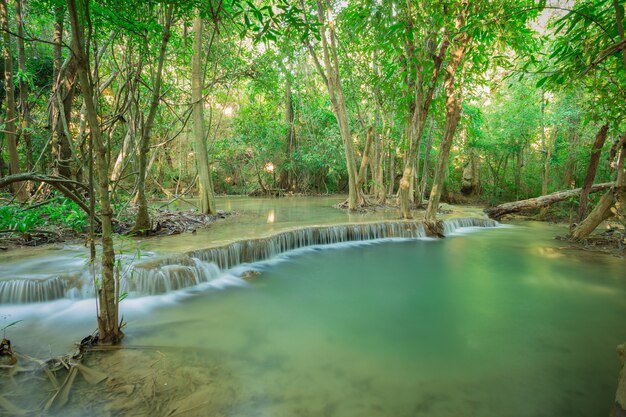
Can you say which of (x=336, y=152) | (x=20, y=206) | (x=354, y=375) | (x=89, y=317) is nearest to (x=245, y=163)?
(x=336, y=152)

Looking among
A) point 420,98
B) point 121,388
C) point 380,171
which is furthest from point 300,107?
point 121,388

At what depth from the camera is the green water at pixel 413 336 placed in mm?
3020

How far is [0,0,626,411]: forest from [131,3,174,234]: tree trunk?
0.13ft

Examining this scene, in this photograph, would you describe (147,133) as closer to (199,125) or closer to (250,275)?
(250,275)

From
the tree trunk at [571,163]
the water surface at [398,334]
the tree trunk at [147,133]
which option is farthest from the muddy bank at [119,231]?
the tree trunk at [571,163]

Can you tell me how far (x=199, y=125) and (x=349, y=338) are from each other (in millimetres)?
8422

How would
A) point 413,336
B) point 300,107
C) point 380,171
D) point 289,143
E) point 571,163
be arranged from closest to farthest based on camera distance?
point 413,336 → point 380,171 → point 571,163 → point 300,107 → point 289,143

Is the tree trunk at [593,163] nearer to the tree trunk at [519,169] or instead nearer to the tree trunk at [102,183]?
the tree trunk at [102,183]

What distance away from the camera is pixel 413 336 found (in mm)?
4367

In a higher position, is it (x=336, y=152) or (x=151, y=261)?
(x=336, y=152)

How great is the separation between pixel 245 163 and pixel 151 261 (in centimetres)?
1856

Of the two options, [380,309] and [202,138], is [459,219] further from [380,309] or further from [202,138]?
[202,138]

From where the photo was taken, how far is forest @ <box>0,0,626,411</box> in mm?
3715

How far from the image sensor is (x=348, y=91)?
632 inches
